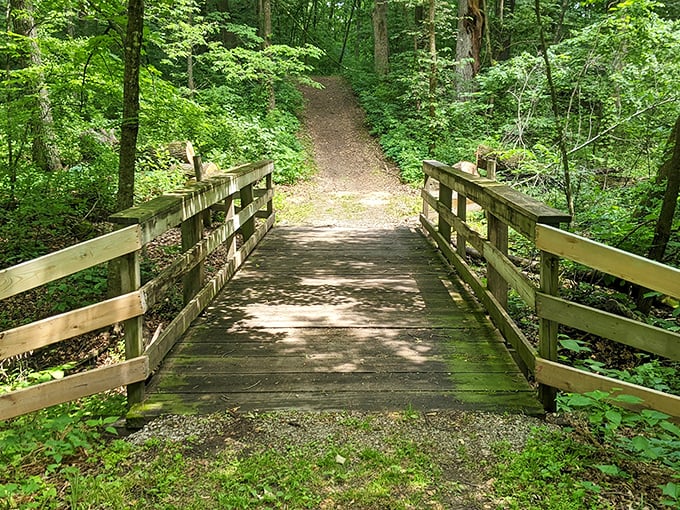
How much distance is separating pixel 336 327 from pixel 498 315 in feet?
4.45

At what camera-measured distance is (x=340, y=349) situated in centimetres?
434

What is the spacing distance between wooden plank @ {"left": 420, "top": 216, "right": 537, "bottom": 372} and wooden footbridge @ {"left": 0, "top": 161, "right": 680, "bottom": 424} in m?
0.02

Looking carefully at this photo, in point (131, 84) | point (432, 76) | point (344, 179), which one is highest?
point (432, 76)

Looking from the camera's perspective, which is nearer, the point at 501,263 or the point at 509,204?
the point at 509,204

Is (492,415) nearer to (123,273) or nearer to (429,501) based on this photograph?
(429,501)

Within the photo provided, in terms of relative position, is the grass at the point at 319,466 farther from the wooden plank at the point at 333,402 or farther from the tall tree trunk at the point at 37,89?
the tall tree trunk at the point at 37,89

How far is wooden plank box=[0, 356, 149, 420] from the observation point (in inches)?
121

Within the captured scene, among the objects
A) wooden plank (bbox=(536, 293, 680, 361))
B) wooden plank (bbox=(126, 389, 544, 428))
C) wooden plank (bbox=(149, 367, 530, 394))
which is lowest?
wooden plank (bbox=(126, 389, 544, 428))

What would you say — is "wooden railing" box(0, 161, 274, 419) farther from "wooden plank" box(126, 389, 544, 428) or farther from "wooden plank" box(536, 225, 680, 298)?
"wooden plank" box(536, 225, 680, 298)

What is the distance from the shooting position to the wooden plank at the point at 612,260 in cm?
273

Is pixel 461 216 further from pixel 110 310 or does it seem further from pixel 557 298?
pixel 110 310

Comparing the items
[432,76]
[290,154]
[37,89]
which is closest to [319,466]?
[37,89]

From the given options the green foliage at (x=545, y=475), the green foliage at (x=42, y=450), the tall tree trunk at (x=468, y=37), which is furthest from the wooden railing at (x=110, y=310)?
the tall tree trunk at (x=468, y=37)

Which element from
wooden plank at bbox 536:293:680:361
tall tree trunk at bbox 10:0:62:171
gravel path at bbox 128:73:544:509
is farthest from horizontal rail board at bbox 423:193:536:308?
tall tree trunk at bbox 10:0:62:171
